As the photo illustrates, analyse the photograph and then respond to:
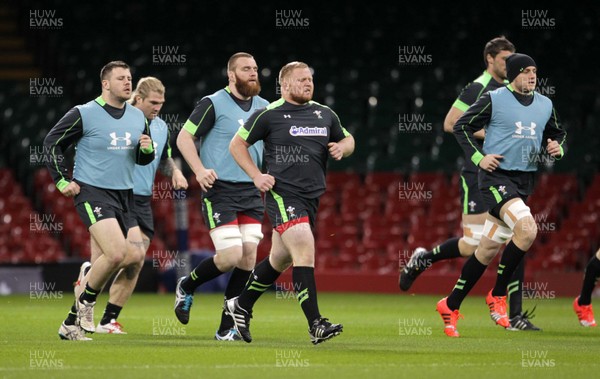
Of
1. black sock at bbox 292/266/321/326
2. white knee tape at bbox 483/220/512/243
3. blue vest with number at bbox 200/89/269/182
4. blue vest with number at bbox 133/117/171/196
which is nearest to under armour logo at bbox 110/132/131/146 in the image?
blue vest with number at bbox 200/89/269/182

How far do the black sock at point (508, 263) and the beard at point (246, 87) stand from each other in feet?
8.91

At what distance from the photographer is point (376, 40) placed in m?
25.1

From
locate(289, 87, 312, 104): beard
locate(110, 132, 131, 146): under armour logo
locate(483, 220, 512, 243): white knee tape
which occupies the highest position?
locate(289, 87, 312, 104): beard

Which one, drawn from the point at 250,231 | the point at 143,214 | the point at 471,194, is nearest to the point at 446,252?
the point at 471,194

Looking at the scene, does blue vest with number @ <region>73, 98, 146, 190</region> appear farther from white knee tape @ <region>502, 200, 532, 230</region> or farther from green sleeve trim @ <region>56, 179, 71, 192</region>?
white knee tape @ <region>502, 200, 532, 230</region>

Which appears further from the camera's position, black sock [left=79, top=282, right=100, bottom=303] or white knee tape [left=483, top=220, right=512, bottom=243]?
white knee tape [left=483, top=220, right=512, bottom=243]

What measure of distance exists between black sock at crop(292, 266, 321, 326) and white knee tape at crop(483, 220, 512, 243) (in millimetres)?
2216

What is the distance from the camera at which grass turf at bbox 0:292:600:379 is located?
7.63 m

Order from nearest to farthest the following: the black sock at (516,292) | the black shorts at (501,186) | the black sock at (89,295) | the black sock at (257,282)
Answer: the black sock at (257,282)
the black sock at (89,295)
the black shorts at (501,186)
the black sock at (516,292)

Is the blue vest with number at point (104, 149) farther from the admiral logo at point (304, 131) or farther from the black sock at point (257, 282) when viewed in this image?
the admiral logo at point (304, 131)

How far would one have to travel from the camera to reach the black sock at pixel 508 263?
10.7 metres

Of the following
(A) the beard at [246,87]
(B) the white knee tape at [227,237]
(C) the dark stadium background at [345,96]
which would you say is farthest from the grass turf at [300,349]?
(C) the dark stadium background at [345,96]

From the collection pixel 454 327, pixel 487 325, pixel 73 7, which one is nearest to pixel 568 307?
pixel 487 325

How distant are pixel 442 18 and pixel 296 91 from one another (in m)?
16.4
